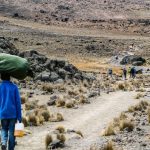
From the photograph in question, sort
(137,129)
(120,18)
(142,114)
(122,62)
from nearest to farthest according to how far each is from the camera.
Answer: (137,129) → (142,114) → (122,62) → (120,18)

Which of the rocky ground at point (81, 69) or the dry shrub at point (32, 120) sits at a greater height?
the dry shrub at point (32, 120)

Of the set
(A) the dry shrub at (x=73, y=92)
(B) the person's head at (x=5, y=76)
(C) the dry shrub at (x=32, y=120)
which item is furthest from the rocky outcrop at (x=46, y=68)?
(B) the person's head at (x=5, y=76)

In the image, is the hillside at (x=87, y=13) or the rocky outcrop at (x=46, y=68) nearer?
the rocky outcrop at (x=46, y=68)

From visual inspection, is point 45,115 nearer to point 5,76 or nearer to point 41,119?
point 41,119

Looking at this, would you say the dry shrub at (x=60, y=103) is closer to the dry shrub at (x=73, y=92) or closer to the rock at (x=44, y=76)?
the dry shrub at (x=73, y=92)

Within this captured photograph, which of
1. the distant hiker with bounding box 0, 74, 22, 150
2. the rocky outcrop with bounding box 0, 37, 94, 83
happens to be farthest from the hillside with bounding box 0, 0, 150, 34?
the distant hiker with bounding box 0, 74, 22, 150

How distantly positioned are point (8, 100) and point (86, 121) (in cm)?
1039

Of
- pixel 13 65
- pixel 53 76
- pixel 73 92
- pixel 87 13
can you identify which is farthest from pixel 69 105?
pixel 87 13

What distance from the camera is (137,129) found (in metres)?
16.9

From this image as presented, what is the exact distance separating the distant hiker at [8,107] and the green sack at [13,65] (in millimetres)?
331

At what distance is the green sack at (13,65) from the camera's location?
10.4m

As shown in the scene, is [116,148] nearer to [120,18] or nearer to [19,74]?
[19,74]

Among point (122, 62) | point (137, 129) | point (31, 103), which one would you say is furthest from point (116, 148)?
point (122, 62)

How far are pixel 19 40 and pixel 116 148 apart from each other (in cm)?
9748
